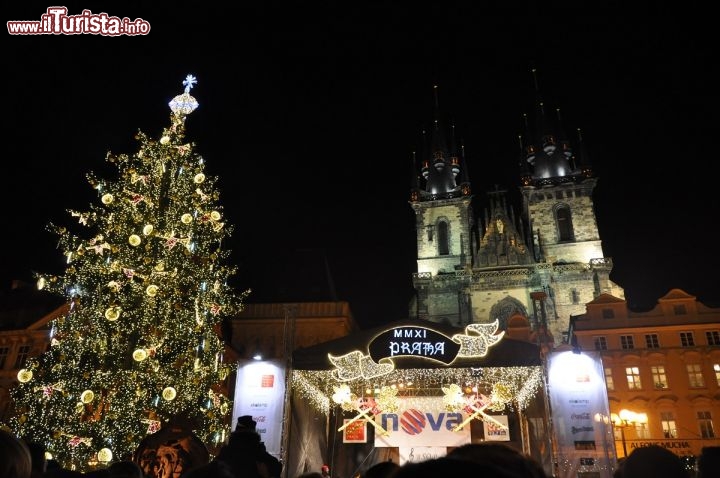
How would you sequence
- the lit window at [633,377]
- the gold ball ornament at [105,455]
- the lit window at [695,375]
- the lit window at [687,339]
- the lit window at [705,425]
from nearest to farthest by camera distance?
1. the gold ball ornament at [105,455]
2. the lit window at [705,425]
3. the lit window at [695,375]
4. the lit window at [633,377]
5. the lit window at [687,339]

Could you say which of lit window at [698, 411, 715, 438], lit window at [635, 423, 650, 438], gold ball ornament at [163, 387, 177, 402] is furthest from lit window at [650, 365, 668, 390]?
gold ball ornament at [163, 387, 177, 402]

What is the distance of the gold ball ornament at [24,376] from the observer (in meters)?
9.91

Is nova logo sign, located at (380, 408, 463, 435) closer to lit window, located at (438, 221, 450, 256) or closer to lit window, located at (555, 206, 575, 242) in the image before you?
lit window, located at (438, 221, 450, 256)

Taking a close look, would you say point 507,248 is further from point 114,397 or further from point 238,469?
point 238,469

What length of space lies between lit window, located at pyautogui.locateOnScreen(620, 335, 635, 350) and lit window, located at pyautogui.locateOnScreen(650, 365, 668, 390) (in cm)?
148

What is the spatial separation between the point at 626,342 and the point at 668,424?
14.8ft

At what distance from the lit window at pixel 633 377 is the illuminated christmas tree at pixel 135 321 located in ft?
76.7

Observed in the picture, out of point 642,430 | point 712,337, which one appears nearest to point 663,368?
point 712,337

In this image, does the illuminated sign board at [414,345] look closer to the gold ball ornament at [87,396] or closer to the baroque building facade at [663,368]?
the gold ball ornament at [87,396]

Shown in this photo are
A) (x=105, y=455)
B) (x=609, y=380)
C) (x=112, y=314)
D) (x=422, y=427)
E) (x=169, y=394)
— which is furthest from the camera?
(x=609, y=380)

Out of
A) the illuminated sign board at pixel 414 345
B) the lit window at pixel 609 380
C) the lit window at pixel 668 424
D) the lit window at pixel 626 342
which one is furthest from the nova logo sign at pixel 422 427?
the lit window at pixel 626 342

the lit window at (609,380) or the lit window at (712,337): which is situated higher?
the lit window at (712,337)

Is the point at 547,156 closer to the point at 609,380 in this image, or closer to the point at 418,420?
the point at 609,380

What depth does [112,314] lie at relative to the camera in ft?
34.8
